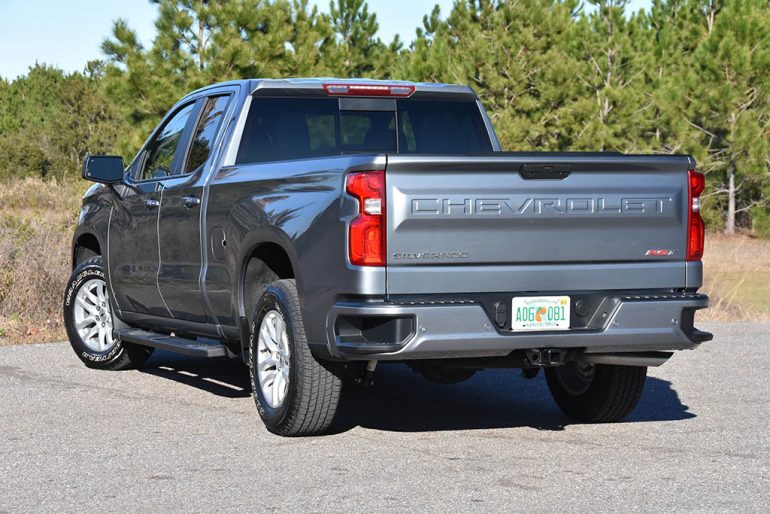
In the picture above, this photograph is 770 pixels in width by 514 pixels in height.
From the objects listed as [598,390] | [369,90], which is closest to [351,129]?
[369,90]

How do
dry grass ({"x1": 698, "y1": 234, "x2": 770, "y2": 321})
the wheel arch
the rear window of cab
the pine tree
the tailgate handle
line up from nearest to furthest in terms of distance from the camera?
the tailgate handle → the wheel arch → the rear window of cab → dry grass ({"x1": 698, "y1": 234, "x2": 770, "y2": 321}) → the pine tree

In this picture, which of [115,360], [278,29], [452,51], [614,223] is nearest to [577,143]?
[452,51]

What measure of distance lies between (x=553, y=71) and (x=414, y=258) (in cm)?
3096

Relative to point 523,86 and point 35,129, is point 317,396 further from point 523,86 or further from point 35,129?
point 35,129

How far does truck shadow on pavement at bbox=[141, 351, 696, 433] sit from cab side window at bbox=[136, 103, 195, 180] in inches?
61.5

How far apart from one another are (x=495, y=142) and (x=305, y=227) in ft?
7.87

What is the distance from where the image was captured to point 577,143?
3769 cm

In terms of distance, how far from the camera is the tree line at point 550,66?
2931cm

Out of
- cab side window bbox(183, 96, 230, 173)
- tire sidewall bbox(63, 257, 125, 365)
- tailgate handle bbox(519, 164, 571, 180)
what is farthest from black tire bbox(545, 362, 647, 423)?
tire sidewall bbox(63, 257, 125, 365)

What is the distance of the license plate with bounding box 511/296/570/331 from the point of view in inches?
248

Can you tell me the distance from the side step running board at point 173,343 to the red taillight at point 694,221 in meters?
2.88

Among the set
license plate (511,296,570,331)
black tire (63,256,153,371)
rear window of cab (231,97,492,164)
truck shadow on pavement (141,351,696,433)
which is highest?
rear window of cab (231,97,492,164)

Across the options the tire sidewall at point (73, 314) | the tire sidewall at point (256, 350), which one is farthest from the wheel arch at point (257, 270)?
the tire sidewall at point (73, 314)

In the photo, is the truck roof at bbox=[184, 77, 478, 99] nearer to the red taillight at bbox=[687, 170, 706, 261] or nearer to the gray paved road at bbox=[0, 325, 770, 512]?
the gray paved road at bbox=[0, 325, 770, 512]
